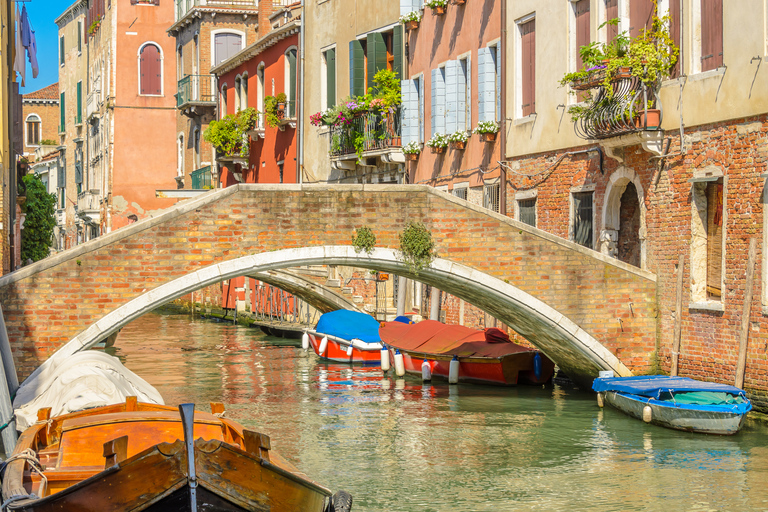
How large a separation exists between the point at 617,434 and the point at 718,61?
3.64 meters

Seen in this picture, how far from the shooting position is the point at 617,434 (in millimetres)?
10219

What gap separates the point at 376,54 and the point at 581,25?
628cm

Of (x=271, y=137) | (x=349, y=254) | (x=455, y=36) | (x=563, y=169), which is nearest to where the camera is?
(x=349, y=254)

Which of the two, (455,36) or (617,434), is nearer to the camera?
(617,434)

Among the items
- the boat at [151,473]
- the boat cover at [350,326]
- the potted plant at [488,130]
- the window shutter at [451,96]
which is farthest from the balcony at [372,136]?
the boat at [151,473]

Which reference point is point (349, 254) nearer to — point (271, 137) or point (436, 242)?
point (436, 242)

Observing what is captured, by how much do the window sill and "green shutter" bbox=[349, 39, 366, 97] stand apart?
914cm

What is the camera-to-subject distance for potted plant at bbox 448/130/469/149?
50.9ft

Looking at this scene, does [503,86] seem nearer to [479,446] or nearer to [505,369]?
[505,369]

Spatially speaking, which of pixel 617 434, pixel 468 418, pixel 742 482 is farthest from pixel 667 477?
pixel 468 418

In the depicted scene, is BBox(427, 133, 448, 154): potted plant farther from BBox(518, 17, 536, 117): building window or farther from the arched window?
the arched window

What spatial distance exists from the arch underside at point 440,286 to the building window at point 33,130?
122 ft

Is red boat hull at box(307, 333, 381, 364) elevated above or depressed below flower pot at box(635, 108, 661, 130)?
below

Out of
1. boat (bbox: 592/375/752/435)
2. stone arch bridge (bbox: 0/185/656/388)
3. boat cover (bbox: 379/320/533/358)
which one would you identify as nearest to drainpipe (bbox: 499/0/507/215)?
boat cover (bbox: 379/320/533/358)
